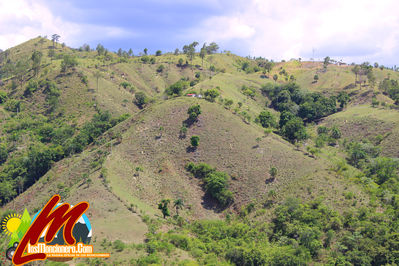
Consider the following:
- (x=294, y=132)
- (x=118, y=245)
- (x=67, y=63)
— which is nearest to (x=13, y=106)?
(x=67, y=63)

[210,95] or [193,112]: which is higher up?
[210,95]

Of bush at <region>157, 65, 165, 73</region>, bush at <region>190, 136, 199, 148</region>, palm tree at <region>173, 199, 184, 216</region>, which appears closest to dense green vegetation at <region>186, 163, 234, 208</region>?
Result: palm tree at <region>173, 199, 184, 216</region>

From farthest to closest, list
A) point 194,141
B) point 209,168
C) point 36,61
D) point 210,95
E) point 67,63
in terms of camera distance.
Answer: point 36,61
point 67,63
point 210,95
point 194,141
point 209,168

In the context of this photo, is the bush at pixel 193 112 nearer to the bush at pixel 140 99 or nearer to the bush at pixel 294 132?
the bush at pixel 294 132

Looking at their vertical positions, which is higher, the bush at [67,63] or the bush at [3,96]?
the bush at [67,63]

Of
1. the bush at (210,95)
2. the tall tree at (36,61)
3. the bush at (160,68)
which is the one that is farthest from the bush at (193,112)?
the tall tree at (36,61)

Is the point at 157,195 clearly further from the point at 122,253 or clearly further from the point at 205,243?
the point at 122,253

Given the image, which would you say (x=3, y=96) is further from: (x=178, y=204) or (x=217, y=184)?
(x=217, y=184)

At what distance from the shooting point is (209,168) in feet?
253

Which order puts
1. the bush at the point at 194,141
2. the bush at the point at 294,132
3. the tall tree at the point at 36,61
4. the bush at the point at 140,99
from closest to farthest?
the bush at the point at 194,141, the bush at the point at 294,132, the bush at the point at 140,99, the tall tree at the point at 36,61

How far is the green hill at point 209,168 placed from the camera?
5028cm

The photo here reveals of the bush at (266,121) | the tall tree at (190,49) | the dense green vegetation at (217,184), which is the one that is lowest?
the dense green vegetation at (217,184)

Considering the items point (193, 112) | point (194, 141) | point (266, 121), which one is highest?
point (193, 112)

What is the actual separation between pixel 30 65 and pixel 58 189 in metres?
127
